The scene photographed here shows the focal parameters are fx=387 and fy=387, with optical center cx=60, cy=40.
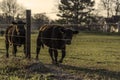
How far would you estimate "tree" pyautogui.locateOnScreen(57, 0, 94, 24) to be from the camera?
74181mm

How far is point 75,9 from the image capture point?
78.1 metres

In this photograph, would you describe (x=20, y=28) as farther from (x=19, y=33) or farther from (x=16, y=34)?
(x=16, y=34)

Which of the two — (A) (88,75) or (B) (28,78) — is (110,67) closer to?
(A) (88,75)

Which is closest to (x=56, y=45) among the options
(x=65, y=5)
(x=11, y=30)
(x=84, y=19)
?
(x=11, y=30)

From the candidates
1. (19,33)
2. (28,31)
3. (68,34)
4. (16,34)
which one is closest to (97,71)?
(68,34)

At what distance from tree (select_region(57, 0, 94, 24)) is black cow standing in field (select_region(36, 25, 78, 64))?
56188 mm

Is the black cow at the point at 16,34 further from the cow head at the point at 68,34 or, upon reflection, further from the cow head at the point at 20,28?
the cow head at the point at 68,34

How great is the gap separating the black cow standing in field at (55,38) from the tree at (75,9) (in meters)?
56.2

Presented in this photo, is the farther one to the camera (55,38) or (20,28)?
(20,28)

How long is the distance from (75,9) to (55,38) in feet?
209

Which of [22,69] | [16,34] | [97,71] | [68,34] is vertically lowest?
[97,71]

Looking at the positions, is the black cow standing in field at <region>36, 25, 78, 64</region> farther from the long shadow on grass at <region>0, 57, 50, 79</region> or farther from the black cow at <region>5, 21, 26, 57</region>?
the long shadow on grass at <region>0, 57, 50, 79</region>

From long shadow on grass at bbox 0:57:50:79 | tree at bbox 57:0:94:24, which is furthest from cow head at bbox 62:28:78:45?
tree at bbox 57:0:94:24

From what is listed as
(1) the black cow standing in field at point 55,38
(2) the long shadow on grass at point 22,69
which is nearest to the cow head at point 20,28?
(1) the black cow standing in field at point 55,38
